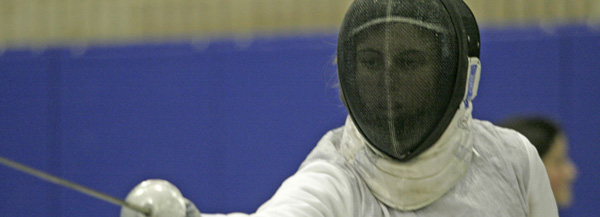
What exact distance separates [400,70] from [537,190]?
1.23ft

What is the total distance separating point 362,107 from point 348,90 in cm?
5

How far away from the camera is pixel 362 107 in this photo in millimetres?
1411

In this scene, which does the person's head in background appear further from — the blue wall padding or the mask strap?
the mask strap

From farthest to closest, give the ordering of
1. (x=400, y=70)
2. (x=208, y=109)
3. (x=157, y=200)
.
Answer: (x=208, y=109) < (x=400, y=70) < (x=157, y=200)

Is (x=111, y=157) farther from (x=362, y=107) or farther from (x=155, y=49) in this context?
(x=362, y=107)

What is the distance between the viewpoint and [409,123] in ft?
4.58

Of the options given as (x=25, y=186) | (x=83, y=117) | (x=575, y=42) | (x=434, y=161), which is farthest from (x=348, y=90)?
(x=25, y=186)

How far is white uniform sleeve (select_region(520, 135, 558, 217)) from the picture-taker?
57.8 inches

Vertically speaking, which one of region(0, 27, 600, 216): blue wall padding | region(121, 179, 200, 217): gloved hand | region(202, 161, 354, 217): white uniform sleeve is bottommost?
region(0, 27, 600, 216): blue wall padding

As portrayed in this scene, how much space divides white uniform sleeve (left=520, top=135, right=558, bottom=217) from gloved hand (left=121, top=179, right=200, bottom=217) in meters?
0.81

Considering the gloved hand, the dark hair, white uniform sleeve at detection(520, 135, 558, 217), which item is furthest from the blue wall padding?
the gloved hand

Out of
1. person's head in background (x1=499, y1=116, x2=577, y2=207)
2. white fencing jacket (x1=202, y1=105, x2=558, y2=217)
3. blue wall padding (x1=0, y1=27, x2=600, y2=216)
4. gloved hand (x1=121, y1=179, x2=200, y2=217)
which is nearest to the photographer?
gloved hand (x1=121, y1=179, x2=200, y2=217)

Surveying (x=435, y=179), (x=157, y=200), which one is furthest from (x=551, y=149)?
(x=157, y=200)

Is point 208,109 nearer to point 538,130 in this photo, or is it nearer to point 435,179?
point 538,130
